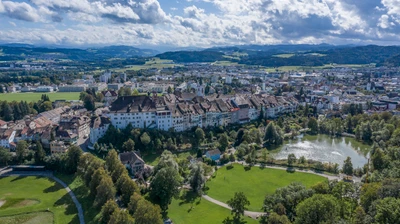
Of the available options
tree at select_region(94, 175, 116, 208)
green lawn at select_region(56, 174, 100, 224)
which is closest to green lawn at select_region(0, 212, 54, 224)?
green lawn at select_region(56, 174, 100, 224)

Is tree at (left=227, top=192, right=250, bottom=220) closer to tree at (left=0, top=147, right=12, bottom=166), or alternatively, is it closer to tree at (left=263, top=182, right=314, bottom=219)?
tree at (left=263, top=182, right=314, bottom=219)

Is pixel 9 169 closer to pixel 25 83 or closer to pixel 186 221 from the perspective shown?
pixel 186 221

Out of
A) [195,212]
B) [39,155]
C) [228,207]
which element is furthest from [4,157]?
[228,207]

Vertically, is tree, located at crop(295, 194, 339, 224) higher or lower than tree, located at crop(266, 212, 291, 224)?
higher

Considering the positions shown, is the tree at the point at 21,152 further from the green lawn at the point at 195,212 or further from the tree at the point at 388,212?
the tree at the point at 388,212

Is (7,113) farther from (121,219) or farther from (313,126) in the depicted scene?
(313,126)
